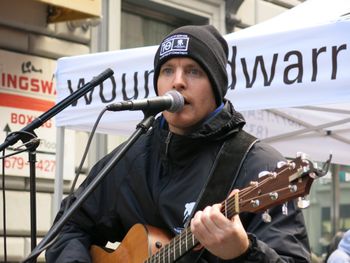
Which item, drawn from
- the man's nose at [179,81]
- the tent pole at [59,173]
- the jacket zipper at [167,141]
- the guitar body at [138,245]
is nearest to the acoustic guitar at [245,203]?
the guitar body at [138,245]

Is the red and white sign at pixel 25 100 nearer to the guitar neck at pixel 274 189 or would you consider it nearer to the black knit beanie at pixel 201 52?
the black knit beanie at pixel 201 52

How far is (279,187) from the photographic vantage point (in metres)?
2.14

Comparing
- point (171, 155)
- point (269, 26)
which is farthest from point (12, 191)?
point (171, 155)

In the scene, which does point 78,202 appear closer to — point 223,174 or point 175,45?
point 223,174

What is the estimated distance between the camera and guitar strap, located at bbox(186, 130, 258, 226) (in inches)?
102

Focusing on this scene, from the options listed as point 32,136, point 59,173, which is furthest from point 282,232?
point 59,173

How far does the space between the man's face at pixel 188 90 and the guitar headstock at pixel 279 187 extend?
20.6 inches

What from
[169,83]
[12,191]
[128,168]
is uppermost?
[169,83]

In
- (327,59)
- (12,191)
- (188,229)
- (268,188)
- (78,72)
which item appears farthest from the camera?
(12,191)

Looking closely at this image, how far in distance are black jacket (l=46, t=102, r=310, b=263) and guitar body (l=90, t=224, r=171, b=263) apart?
0.05 m

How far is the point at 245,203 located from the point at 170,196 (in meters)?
0.58

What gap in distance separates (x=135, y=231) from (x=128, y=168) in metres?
0.29

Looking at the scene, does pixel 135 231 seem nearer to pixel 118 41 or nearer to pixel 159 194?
pixel 159 194

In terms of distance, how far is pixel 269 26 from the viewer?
4.50m
